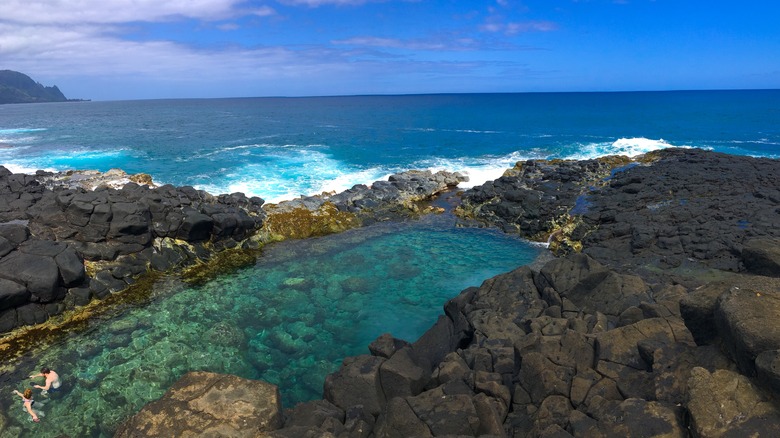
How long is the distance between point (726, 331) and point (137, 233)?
2688 cm

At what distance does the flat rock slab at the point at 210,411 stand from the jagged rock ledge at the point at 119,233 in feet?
35.2

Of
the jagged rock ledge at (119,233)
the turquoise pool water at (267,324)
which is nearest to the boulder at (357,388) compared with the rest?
the turquoise pool water at (267,324)

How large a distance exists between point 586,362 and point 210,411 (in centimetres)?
1002

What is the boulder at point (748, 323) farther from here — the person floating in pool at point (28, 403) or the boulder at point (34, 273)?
the boulder at point (34, 273)

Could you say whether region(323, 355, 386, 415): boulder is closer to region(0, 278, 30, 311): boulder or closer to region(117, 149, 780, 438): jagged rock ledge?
region(117, 149, 780, 438): jagged rock ledge

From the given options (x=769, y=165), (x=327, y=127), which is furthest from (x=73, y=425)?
(x=327, y=127)

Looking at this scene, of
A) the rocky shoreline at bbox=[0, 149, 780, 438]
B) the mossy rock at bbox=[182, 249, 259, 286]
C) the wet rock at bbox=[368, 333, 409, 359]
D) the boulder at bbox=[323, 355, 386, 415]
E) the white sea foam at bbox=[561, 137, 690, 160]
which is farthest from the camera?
the white sea foam at bbox=[561, 137, 690, 160]

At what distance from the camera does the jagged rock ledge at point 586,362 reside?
9.47 meters

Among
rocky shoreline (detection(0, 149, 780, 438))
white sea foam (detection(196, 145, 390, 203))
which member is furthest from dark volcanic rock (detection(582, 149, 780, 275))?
white sea foam (detection(196, 145, 390, 203))

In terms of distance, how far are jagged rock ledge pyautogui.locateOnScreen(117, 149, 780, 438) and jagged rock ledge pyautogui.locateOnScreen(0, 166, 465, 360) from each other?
12.7m

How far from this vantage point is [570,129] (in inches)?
3674

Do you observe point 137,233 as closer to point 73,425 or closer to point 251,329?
point 251,329

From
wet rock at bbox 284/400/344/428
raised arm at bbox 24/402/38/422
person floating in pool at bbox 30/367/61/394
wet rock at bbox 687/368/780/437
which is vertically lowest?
raised arm at bbox 24/402/38/422

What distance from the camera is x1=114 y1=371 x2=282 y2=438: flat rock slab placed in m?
11.6
